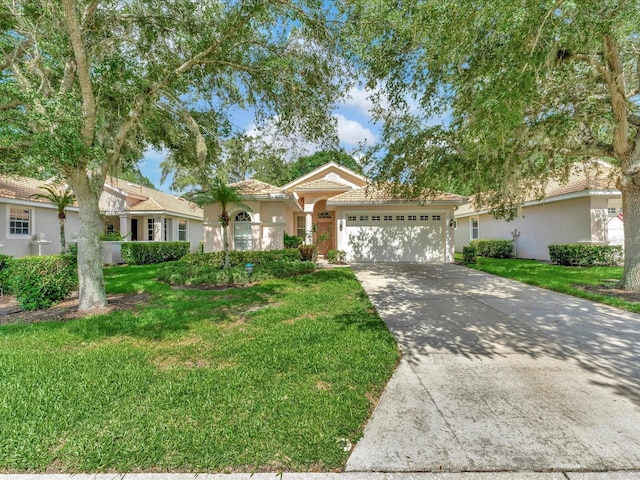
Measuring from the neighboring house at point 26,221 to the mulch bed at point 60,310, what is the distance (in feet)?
23.1

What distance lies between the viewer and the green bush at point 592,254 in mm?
12469

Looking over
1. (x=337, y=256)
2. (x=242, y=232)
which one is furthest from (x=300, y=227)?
(x=242, y=232)

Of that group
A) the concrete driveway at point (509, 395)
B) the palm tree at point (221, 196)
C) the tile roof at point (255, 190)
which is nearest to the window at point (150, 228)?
the tile roof at point (255, 190)

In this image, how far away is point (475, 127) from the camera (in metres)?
5.71

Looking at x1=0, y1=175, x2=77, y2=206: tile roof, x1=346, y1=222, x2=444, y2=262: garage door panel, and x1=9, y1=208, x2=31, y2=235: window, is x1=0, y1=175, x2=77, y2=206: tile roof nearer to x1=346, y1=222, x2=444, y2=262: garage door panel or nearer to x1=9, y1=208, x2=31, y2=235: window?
x1=9, y1=208, x2=31, y2=235: window

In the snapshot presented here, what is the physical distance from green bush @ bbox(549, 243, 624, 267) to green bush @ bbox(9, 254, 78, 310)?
59.7 ft

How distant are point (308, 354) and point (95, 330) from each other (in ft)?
12.6

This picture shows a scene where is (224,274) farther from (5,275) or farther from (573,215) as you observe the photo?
(573,215)

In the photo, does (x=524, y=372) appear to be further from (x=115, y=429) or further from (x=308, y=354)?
(x=115, y=429)

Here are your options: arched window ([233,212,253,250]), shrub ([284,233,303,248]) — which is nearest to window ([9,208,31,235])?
arched window ([233,212,253,250])

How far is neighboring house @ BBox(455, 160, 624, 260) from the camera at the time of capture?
41.7 ft

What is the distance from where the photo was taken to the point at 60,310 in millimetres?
6445

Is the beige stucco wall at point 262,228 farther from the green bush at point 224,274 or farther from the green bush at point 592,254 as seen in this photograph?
the green bush at point 592,254

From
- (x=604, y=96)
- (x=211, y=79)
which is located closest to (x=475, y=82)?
(x=604, y=96)
